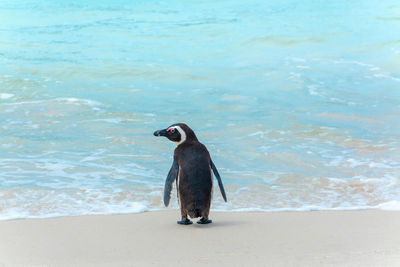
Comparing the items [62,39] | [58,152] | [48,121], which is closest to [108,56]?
[62,39]

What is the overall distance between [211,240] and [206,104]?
7.34m

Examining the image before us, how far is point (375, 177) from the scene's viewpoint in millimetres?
6852

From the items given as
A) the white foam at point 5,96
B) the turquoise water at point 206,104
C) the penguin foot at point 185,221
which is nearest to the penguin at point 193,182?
the penguin foot at point 185,221

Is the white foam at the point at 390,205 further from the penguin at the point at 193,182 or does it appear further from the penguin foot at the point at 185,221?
the penguin foot at the point at 185,221

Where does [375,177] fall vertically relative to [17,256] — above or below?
below

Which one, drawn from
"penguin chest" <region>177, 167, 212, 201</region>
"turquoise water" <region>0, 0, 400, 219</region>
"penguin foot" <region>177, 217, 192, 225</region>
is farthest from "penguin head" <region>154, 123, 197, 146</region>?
"turquoise water" <region>0, 0, 400, 219</region>

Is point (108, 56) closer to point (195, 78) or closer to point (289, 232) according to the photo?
point (195, 78)

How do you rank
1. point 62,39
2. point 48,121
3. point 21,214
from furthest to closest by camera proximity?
point 62,39
point 48,121
point 21,214

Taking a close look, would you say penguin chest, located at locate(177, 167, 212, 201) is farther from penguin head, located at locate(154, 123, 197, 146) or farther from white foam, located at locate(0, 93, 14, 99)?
white foam, located at locate(0, 93, 14, 99)

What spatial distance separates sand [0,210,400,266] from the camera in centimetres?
391

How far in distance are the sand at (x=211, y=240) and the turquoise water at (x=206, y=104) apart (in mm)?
483

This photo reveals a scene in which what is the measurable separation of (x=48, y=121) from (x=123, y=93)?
9.34ft

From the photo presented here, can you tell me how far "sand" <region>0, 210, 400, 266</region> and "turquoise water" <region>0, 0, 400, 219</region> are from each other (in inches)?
19.0

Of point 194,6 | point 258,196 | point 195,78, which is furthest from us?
point 194,6
